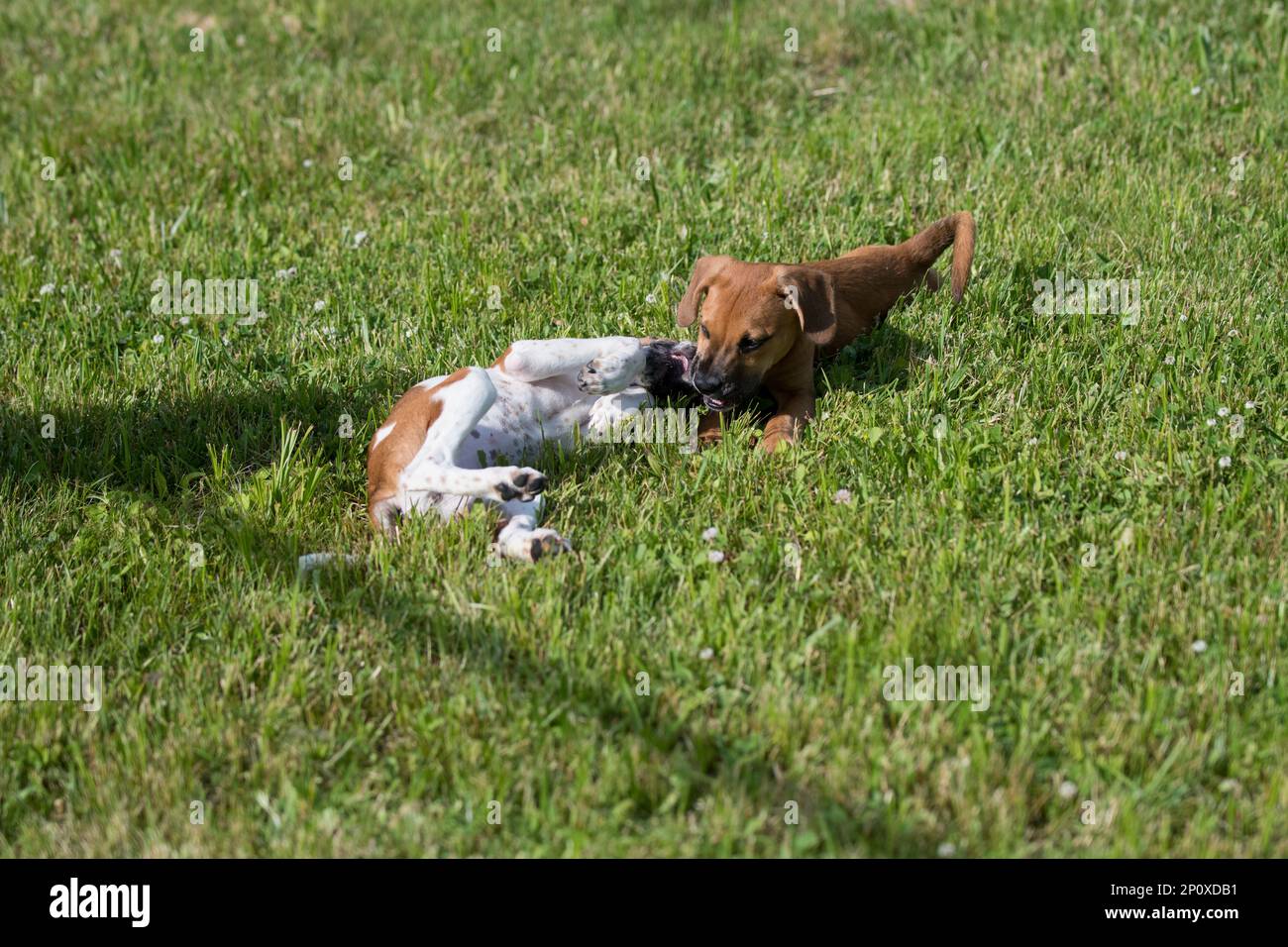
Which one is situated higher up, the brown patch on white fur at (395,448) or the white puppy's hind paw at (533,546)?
the brown patch on white fur at (395,448)

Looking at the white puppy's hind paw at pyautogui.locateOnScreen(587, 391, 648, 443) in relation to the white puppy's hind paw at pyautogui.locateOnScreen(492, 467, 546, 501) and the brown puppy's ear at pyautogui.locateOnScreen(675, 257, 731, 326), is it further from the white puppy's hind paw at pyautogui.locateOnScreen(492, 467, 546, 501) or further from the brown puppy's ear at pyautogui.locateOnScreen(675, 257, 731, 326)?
the white puppy's hind paw at pyautogui.locateOnScreen(492, 467, 546, 501)

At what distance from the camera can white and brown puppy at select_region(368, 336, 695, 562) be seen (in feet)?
15.1

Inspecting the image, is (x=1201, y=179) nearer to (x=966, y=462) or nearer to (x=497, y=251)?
→ (x=966, y=462)

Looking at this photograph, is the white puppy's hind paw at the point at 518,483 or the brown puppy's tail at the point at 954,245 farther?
the brown puppy's tail at the point at 954,245

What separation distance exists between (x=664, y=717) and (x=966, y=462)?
5.49 feet

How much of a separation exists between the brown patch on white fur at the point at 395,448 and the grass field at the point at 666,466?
0.16 meters

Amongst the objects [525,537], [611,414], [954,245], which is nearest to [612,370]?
[611,414]

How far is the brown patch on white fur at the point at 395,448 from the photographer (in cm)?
477

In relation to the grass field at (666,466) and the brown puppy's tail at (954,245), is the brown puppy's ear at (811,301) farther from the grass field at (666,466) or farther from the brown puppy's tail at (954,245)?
the brown puppy's tail at (954,245)

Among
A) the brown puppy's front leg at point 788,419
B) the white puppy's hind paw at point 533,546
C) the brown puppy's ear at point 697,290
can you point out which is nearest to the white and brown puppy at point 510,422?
the white puppy's hind paw at point 533,546

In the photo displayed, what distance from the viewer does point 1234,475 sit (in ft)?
15.2

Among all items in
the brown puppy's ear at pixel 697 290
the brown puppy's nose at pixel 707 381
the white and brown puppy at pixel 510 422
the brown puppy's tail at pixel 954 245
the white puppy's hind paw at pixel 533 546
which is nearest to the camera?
the white puppy's hind paw at pixel 533 546

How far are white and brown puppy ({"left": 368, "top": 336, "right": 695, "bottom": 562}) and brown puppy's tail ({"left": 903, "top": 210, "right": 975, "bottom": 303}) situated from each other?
1.25 meters

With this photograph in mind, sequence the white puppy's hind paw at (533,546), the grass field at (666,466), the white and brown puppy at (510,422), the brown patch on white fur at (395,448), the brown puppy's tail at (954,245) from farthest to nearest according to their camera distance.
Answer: the brown puppy's tail at (954,245), the brown patch on white fur at (395,448), the white and brown puppy at (510,422), the white puppy's hind paw at (533,546), the grass field at (666,466)
